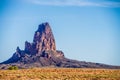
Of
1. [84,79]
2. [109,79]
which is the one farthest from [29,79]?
[109,79]

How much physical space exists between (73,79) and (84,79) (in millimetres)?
2359

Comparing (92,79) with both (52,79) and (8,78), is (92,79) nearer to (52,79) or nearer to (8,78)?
(52,79)

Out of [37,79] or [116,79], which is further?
[116,79]

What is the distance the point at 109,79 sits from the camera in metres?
65.4

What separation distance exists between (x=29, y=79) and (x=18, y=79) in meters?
1.96

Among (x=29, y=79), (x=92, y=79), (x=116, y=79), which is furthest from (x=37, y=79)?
(x=116, y=79)

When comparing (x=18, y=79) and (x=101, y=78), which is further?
(x=101, y=78)

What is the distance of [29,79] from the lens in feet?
203

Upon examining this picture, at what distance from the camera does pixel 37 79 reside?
61.8 meters

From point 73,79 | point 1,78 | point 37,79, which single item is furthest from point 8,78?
point 73,79

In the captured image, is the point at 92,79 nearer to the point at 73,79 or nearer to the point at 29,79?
the point at 73,79

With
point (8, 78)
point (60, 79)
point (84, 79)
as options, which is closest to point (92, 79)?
point (84, 79)

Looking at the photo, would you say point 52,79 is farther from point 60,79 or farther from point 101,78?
point 101,78

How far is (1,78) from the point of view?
210ft
